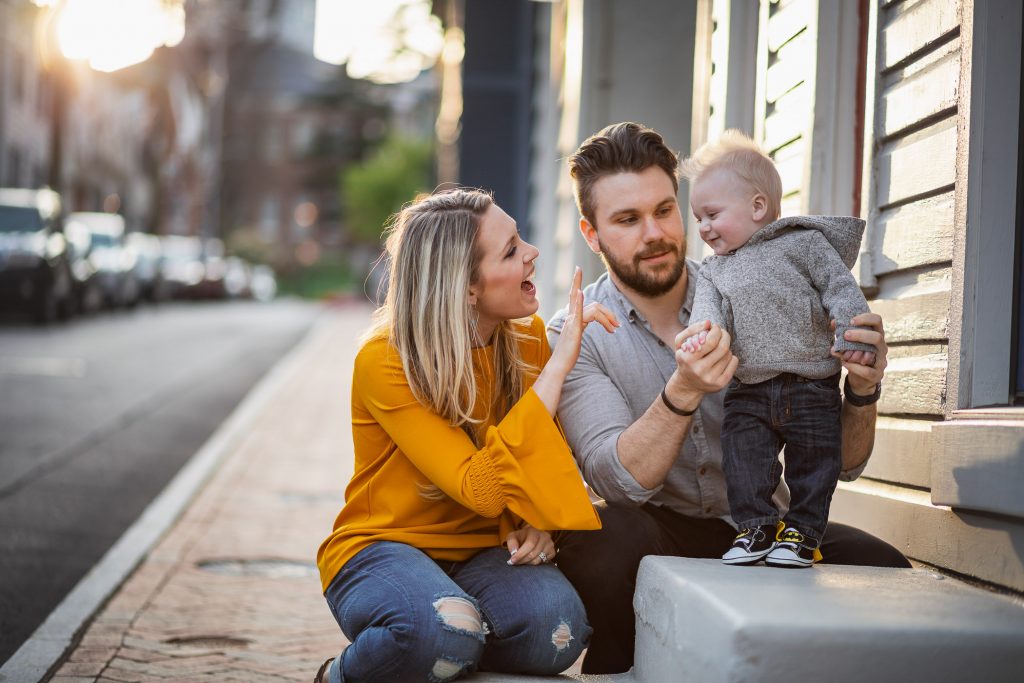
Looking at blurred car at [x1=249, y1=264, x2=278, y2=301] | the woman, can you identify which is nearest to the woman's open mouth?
the woman

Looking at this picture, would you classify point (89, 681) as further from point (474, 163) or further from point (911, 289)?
point (474, 163)

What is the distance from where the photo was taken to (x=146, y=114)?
66.4m

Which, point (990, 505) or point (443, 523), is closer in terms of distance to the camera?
point (990, 505)

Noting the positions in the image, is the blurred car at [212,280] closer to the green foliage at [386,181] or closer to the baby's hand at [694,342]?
the green foliage at [386,181]

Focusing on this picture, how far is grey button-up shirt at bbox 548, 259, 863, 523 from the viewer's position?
3.60m

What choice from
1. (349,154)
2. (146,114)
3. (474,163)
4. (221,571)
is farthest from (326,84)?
(221,571)

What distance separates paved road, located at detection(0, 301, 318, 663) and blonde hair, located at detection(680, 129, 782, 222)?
3228 mm

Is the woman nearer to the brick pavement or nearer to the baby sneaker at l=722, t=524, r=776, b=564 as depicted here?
the baby sneaker at l=722, t=524, r=776, b=564

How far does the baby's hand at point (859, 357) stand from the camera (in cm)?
315

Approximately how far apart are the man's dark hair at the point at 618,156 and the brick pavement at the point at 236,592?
1.05 meters

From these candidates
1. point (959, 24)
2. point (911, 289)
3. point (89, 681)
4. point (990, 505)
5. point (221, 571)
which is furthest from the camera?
point (221, 571)

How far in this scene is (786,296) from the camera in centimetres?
329

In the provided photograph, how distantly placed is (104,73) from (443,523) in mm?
54936

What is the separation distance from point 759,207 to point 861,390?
0.58 metres
